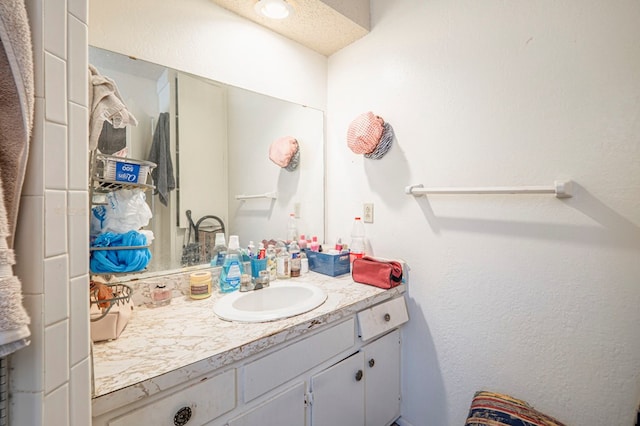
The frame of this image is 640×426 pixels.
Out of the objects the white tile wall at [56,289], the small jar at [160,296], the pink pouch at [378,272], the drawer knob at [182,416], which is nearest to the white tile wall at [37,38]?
the white tile wall at [56,289]

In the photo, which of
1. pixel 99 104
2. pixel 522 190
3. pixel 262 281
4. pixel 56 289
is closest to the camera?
pixel 56 289

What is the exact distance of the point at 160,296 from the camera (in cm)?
110

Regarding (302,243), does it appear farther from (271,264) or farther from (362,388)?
(362,388)

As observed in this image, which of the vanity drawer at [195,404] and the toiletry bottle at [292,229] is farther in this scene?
the toiletry bottle at [292,229]

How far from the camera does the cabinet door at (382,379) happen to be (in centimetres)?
124

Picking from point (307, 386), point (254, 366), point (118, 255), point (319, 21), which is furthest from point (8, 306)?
point (319, 21)

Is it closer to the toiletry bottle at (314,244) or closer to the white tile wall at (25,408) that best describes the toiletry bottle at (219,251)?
the toiletry bottle at (314,244)

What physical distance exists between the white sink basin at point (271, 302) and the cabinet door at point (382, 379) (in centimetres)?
34

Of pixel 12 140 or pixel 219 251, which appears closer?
pixel 12 140

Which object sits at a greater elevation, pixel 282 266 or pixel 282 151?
pixel 282 151

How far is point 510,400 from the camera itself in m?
1.02

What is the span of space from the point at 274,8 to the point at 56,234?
4.43ft

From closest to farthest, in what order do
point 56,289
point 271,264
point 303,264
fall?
point 56,289 < point 271,264 < point 303,264

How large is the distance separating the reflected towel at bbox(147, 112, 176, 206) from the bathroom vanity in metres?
0.47
